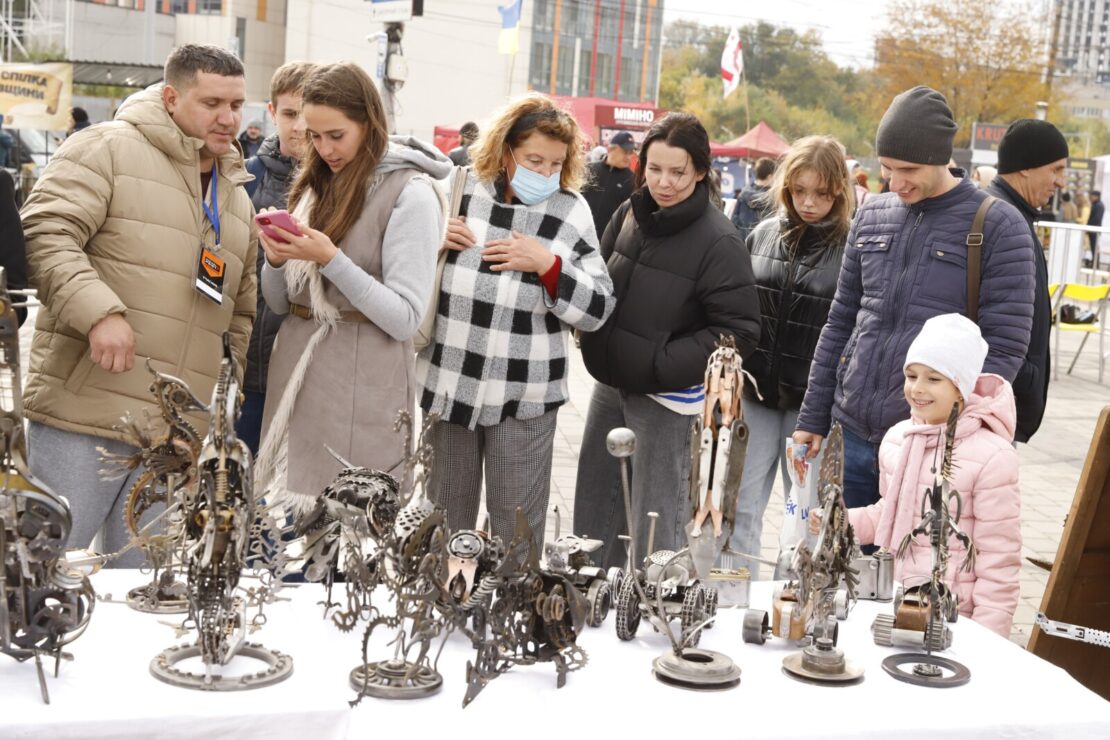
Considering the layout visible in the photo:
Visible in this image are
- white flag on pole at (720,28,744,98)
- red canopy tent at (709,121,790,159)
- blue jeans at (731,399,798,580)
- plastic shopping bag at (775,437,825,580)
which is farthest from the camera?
white flag on pole at (720,28,744,98)

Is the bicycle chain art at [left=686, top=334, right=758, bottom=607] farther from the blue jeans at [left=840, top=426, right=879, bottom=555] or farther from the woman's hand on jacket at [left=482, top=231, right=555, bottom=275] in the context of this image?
the blue jeans at [left=840, top=426, right=879, bottom=555]

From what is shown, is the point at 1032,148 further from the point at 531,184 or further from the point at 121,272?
Result: the point at 121,272

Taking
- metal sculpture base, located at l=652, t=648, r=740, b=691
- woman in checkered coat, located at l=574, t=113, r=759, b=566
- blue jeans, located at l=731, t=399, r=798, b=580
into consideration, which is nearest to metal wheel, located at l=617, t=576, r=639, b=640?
metal sculpture base, located at l=652, t=648, r=740, b=691

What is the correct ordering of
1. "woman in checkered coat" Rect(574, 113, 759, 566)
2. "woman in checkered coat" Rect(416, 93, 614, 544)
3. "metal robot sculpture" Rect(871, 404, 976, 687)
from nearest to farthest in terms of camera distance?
"metal robot sculpture" Rect(871, 404, 976, 687) < "woman in checkered coat" Rect(416, 93, 614, 544) < "woman in checkered coat" Rect(574, 113, 759, 566)

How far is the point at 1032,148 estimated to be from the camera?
12.7 ft

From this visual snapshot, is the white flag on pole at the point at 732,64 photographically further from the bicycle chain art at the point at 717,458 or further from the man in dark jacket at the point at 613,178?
the bicycle chain art at the point at 717,458

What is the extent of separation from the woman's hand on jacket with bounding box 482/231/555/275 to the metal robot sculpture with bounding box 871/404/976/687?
52.6 inches

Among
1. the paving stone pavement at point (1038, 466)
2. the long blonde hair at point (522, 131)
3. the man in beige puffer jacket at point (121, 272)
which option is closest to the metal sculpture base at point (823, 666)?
the man in beige puffer jacket at point (121, 272)

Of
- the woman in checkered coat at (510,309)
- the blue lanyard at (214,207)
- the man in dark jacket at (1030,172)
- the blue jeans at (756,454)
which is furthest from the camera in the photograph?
the blue jeans at (756,454)

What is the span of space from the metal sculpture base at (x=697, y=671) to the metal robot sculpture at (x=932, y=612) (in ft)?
1.07

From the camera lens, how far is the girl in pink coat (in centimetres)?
275

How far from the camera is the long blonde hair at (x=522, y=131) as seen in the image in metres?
3.38

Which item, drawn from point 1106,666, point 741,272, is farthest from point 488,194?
point 1106,666

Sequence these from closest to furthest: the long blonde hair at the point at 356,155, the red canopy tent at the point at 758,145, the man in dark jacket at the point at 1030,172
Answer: the long blonde hair at the point at 356,155
the man in dark jacket at the point at 1030,172
the red canopy tent at the point at 758,145
